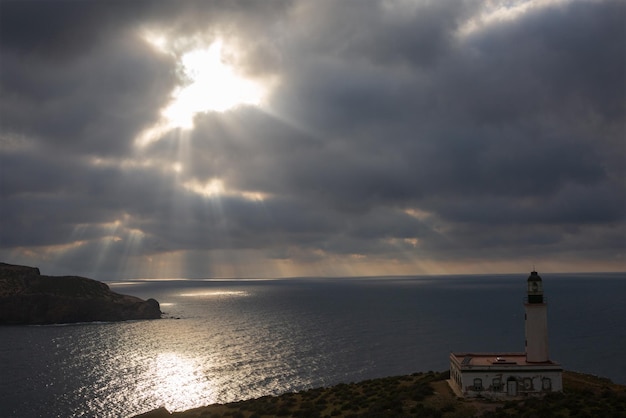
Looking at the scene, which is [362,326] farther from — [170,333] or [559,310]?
[559,310]

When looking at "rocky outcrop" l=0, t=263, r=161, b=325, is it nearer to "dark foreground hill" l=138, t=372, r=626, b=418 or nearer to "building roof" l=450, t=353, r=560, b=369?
"dark foreground hill" l=138, t=372, r=626, b=418

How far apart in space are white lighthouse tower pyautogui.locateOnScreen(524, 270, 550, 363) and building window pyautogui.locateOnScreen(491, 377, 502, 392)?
4.01m

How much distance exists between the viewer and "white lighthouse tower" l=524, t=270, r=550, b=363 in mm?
44344

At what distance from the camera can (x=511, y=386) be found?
140ft

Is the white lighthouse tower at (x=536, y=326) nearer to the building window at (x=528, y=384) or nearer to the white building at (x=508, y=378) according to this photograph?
the white building at (x=508, y=378)

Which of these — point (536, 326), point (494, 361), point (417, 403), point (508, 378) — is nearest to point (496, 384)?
point (508, 378)

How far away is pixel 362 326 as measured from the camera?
158m

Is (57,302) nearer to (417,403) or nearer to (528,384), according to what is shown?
(417,403)

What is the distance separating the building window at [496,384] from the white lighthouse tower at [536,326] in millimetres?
4009

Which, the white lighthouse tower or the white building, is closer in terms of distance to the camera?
the white building

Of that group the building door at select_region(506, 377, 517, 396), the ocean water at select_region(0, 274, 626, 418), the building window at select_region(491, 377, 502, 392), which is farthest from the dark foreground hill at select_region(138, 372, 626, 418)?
the ocean water at select_region(0, 274, 626, 418)

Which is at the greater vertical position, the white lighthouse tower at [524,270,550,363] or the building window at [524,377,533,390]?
the white lighthouse tower at [524,270,550,363]

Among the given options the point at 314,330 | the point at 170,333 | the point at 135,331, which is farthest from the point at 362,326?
the point at 135,331

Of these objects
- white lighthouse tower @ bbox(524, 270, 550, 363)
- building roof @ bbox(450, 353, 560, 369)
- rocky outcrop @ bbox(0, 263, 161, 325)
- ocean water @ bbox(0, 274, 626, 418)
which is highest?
white lighthouse tower @ bbox(524, 270, 550, 363)
